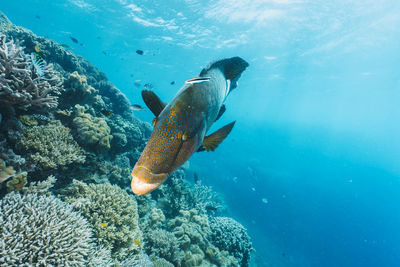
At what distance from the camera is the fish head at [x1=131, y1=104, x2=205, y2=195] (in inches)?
26.0

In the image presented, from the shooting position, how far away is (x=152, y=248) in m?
5.38

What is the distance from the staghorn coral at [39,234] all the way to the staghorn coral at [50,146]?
942 mm

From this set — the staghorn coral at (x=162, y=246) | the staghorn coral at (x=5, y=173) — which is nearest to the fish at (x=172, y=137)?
the staghorn coral at (x=5, y=173)

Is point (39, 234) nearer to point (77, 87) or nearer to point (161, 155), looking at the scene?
point (161, 155)

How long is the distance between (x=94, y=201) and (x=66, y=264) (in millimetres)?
1601

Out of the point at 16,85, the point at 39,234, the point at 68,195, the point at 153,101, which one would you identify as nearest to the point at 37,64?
the point at 16,85

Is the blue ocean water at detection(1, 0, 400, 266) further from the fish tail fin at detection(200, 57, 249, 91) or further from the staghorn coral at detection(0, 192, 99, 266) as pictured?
the fish tail fin at detection(200, 57, 249, 91)

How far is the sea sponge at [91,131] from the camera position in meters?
5.32

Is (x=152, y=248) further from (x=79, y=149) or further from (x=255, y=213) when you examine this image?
(x=255, y=213)

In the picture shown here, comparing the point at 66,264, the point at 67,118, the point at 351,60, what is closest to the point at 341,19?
the point at 351,60

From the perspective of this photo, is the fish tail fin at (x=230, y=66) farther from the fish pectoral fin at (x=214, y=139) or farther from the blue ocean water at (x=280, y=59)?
the blue ocean water at (x=280, y=59)

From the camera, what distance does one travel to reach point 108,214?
4.18 meters

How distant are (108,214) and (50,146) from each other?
2063mm

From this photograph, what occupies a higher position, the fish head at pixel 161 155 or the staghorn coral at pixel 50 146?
the fish head at pixel 161 155
